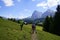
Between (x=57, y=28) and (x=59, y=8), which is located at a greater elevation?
(x=59, y=8)

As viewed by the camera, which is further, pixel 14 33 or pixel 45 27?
pixel 45 27

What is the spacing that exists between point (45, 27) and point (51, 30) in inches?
634

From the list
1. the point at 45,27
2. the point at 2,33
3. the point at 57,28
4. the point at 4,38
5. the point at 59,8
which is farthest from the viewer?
the point at 45,27

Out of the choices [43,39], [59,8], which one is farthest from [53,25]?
[43,39]

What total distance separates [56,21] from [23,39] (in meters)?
37.5

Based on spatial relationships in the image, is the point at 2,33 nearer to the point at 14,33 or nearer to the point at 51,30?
the point at 14,33

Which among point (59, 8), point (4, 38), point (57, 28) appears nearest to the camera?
point (4, 38)

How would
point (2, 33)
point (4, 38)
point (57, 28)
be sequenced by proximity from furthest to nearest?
point (57, 28) < point (2, 33) < point (4, 38)

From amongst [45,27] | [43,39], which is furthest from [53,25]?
[43,39]

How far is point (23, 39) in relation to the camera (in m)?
44.1

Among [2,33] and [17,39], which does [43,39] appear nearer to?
[17,39]

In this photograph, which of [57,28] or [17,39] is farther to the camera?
[57,28]

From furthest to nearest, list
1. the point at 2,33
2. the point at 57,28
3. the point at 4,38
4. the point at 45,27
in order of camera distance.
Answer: the point at 45,27 < the point at 57,28 < the point at 2,33 < the point at 4,38

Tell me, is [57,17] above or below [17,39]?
above
